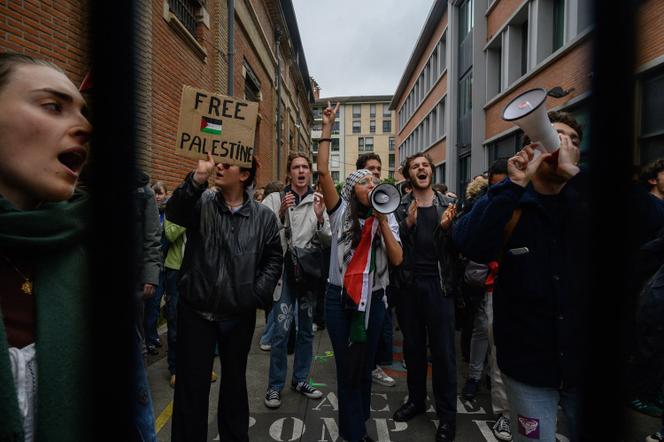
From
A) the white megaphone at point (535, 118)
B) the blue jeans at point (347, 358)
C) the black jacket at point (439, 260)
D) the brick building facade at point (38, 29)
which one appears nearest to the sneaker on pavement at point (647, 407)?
the black jacket at point (439, 260)

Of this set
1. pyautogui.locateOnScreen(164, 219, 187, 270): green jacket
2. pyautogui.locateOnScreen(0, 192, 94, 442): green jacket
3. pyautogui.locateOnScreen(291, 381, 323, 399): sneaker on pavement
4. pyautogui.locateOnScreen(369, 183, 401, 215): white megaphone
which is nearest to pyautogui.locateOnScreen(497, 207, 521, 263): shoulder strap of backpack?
pyautogui.locateOnScreen(369, 183, 401, 215): white megaphone

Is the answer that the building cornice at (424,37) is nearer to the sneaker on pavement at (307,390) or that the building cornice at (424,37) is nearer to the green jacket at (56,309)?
the sneaker on pavement at (307,390)

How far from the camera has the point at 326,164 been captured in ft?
8.97

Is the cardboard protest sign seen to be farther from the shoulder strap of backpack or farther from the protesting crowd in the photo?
the shoulder strap of backpack

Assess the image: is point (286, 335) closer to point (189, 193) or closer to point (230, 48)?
point (189, 193)

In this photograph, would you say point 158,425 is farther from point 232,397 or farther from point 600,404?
point 600,404

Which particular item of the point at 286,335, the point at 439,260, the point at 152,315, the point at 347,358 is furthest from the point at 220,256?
the point at 152,315

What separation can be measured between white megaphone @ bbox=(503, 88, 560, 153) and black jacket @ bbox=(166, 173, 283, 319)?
5.59 feet

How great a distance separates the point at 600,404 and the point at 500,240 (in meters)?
1.13

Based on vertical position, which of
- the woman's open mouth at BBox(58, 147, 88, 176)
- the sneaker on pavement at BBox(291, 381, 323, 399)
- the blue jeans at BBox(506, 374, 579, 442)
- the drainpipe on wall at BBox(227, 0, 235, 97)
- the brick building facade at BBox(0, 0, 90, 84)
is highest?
the drainpipe on wall at BBox(227, 0, 235, 97)

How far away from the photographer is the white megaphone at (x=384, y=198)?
258 centimetres

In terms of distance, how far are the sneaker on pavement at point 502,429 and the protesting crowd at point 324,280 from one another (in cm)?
1

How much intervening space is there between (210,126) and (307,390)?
2526 mm

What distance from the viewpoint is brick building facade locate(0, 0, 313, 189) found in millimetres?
796
